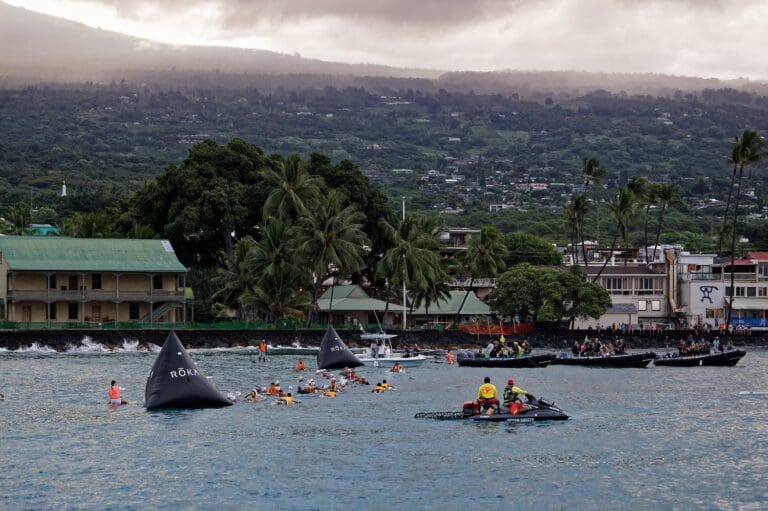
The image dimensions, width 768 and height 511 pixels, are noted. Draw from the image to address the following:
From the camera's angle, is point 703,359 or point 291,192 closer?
point 703,359

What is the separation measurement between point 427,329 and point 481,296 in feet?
105

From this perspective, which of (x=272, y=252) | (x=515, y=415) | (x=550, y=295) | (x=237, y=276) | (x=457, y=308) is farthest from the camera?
(x=457, y=308)

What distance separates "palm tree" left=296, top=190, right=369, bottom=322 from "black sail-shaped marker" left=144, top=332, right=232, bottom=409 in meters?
54.4

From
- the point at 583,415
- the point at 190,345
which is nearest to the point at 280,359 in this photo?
the point at 190,345

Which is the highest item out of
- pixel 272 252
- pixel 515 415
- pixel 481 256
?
pixel 481 256

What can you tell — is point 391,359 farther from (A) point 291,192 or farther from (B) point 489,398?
(B) point 489,398

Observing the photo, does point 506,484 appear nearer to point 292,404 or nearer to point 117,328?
point 292,404

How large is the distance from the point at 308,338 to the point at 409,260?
12.0 meters

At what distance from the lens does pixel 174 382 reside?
54125mm

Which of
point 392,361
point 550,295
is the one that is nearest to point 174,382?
point 392,361

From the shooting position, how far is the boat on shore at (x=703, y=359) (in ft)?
294

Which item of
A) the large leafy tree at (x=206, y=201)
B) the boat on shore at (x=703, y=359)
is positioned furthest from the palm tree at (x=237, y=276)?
the boat on shore at (x=703, y=359)

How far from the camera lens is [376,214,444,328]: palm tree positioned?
11350cm

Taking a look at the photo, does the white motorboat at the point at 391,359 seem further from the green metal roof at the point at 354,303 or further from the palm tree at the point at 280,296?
the green metal roof at the point at 354,303
